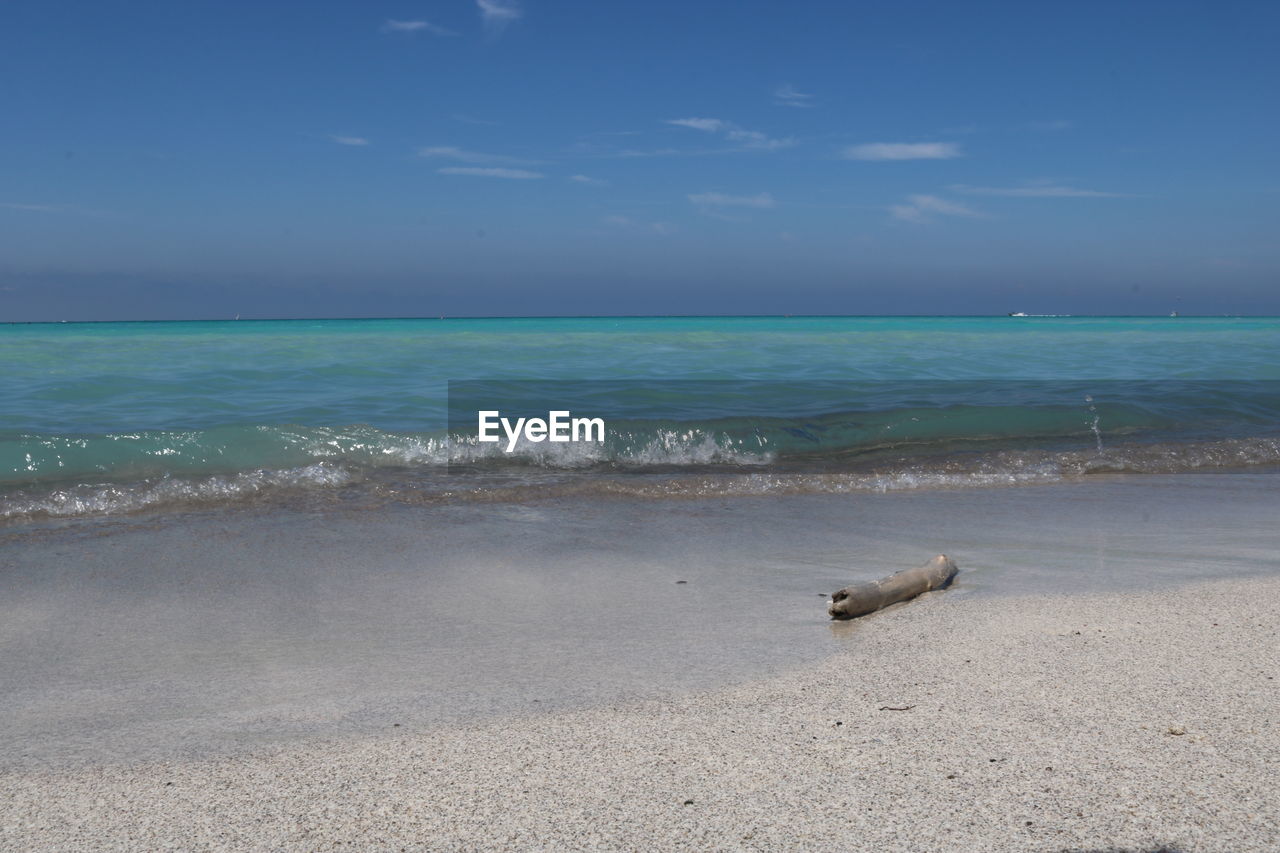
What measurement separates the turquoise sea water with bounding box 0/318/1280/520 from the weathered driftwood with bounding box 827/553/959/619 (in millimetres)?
3127

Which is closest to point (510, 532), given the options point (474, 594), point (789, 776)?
point (474, 594)

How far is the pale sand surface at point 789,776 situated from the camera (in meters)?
2.25

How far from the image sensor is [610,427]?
10500mm

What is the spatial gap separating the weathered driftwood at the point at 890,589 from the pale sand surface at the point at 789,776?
0.66m

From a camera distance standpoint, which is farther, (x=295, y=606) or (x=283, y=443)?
(x=283, y=443)

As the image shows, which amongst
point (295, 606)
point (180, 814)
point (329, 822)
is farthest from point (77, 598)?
point (329, 822)

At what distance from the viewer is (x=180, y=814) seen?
239 cm

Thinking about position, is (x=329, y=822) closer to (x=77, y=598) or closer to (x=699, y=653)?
(x=699, y=653)

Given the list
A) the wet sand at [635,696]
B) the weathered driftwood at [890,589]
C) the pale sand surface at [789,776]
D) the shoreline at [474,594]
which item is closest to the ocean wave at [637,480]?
the shoreline at [474,594]

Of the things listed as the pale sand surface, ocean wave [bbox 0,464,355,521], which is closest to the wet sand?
the pale sand surface

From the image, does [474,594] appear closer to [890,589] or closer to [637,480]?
[890,589]

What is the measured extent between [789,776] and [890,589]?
1869 millimetres

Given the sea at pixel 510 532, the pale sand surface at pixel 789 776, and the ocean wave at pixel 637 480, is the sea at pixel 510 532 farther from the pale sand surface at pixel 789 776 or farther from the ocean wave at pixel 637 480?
the pale sand surface at pixel 789 776

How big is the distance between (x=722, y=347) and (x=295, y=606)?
Result: 21110 millimetres
